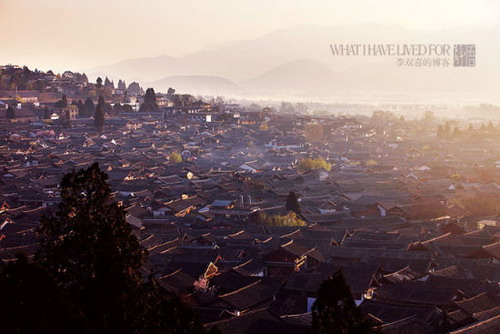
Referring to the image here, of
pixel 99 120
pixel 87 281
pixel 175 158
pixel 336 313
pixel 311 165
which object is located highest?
pixel 99 120

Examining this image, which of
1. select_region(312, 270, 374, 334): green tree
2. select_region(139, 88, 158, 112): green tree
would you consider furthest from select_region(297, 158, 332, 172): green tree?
select_region(312, 270, 374, 334): green tree

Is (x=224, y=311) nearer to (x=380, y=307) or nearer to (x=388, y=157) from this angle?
(x=380, y=307)

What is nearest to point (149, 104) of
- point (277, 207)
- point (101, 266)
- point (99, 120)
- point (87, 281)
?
point (99, 120)

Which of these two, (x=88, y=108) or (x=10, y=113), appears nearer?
(x=10, y=113)

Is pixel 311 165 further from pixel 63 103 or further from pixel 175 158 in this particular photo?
pixel 63 103

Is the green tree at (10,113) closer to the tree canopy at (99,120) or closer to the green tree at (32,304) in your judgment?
the tree canopy at (99,120)

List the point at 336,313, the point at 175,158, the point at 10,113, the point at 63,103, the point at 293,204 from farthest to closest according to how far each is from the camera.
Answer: the point at 63,103, the point at 10,113, the point at 175,158, the point at 293,204, the point at 336,313
